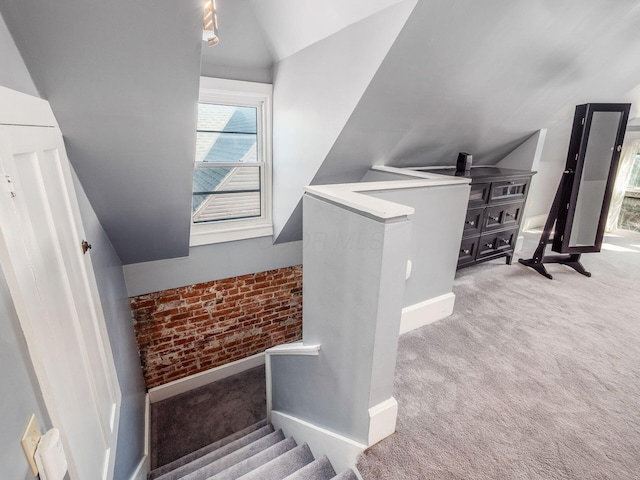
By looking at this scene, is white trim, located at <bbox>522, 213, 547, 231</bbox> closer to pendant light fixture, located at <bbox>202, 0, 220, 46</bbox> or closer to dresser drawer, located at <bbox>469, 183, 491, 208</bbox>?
dresser drawer, located at <bbox>469, 183, 491, 208</bbox>

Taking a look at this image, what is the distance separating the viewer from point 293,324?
386cm

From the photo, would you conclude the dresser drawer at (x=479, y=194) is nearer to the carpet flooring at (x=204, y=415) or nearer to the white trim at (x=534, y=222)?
the white trim at (x=534, y=222)

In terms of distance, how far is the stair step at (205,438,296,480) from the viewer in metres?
1.84

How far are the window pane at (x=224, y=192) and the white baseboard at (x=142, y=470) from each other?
188 cm

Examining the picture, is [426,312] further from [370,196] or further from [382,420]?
[370,196]

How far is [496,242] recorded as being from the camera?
3.08 metres

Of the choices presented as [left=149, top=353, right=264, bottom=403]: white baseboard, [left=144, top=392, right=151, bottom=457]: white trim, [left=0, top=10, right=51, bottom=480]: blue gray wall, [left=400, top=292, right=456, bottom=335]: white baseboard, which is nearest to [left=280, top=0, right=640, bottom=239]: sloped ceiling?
[left=400, top=292, right=456, bottom=335]: white baseboard

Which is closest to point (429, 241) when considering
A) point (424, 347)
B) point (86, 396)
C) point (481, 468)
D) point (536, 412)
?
point (424, 347)

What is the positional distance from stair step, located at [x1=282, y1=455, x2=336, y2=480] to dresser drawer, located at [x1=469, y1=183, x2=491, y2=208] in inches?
85.1

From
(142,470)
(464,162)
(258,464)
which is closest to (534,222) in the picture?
(464,162)

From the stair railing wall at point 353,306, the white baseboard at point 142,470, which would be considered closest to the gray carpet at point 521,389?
the stair railing wall at point 353,306

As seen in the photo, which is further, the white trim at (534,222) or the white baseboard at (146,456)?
the white trim at (534,222)

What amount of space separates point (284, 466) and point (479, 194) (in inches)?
97.3

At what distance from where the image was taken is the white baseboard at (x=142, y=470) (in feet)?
6.39
